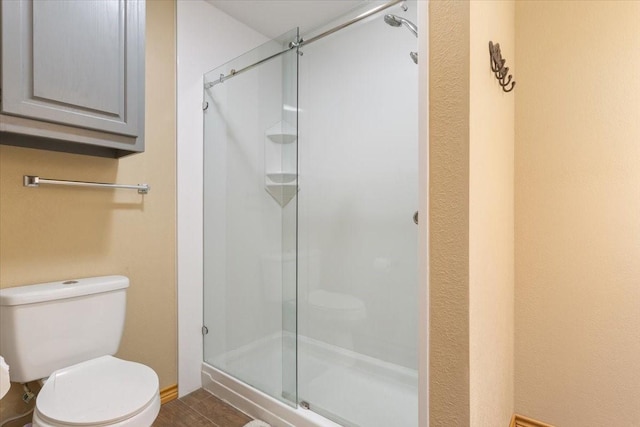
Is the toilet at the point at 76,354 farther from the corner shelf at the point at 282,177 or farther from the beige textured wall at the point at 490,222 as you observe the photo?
the beige textured wall at the point at 490,222

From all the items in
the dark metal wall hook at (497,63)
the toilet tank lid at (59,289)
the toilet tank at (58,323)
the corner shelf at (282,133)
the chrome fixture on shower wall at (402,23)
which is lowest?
the toilet tank at (58,323)

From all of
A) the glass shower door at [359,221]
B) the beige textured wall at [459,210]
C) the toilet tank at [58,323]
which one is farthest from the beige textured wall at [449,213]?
the toilet tank at [58,323]

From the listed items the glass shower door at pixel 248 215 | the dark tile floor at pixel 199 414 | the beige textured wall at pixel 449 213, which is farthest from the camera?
the glass shower door at pixel 248 215

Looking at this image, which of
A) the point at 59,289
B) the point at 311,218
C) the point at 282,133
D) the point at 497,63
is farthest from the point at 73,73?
the point at 497,63

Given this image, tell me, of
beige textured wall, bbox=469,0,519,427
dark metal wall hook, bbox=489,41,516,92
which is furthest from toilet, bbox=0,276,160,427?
dark metal wall hook, bbox=489,41,516,92

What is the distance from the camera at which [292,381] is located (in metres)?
1.75

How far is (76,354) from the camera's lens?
4.74 ft

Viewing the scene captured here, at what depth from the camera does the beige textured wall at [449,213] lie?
97 cm

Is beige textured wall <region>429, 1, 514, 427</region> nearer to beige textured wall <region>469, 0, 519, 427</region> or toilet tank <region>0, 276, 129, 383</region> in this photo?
beige textured wall <region>469, 0, 519, 427</region>

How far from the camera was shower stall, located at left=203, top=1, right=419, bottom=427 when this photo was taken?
190cm

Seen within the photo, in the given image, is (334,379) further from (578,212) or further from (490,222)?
(578,212)

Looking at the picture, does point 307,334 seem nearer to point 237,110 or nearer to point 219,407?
point 219,407

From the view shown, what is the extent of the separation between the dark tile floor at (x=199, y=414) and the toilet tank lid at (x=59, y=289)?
0.78m

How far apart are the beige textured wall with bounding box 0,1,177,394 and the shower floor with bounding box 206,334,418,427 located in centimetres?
49
